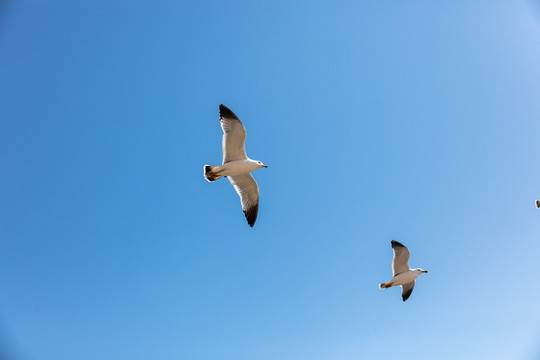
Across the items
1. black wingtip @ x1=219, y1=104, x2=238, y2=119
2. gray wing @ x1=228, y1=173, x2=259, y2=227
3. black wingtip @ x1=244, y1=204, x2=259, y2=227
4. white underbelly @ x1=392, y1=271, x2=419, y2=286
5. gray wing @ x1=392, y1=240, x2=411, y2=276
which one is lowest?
white underbelly @ x1=392, y1=271, x2=419, y2=286

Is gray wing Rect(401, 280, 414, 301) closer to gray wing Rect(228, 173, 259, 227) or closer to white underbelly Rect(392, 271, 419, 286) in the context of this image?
white underbelly Rect(392, 271, 419, 286)

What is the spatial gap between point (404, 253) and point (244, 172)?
6921 mm

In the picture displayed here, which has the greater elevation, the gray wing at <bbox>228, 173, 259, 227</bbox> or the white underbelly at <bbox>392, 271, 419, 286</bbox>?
the gray wing at <bbox>228, 173, 259, 227</bbox>

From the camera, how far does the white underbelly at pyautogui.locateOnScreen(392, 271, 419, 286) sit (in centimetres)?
1466

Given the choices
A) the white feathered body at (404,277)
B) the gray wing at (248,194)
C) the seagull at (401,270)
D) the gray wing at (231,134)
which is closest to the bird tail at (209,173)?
the gray wing at (231,134)

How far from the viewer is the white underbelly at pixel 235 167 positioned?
37.3ft

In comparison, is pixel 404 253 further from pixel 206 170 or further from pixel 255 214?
pixel 206 170

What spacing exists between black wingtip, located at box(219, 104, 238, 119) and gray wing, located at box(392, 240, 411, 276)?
25.4ft

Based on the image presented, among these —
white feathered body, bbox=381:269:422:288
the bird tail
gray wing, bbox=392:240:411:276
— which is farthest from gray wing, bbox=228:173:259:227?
white feathered body, bbox=381:269:422:288

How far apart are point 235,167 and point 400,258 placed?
24.3 feet

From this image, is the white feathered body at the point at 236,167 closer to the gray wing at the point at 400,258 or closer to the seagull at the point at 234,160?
the seagull at the point at 234,160

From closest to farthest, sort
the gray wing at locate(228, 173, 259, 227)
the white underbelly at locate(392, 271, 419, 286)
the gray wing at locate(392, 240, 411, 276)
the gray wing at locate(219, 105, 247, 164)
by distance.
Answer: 1. the gray wing at locate(219, 105, 247, 164)
2. the gray wing at locate(228, 173, 259, 227)
3. the gray wing at locate(392, 240, 411, 276)
4. the white underbelly at locate(392, 271, 419, 286)

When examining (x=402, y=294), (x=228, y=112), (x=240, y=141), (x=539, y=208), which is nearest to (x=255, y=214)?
(x=240, y=141)

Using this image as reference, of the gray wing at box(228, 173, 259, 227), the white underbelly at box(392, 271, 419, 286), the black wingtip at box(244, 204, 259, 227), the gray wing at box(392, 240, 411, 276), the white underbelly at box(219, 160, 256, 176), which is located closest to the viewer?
the white underbelly at box(219, 160, 256, 176)
